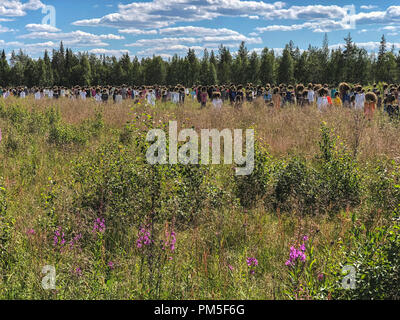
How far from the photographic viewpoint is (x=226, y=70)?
6619 cm

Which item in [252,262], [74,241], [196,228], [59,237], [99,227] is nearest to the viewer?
[252,262]

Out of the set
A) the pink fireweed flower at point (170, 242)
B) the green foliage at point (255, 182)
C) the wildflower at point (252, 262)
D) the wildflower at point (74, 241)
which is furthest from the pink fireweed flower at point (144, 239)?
the green foliage at point (255, 182)

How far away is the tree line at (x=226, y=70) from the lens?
200 ft

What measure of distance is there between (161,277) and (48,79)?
7988 cm

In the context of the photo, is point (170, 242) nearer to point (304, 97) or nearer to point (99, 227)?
point (99, 227)

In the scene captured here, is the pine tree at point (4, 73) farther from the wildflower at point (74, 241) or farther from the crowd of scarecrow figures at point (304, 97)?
the wildflower at point (74, 241)

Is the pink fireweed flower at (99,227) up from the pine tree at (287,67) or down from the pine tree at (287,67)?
down

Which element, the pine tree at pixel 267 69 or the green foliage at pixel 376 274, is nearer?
the green foliage at pixel 376 274

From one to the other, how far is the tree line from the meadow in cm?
5616

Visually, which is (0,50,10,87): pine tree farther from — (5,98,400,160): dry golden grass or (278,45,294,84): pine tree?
(5,98,400,160): dry golden grass

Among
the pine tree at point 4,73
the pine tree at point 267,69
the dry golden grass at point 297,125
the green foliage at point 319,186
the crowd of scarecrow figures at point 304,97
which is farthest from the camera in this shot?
the pine tree at point 4,73

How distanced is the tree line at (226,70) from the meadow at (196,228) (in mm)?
56163

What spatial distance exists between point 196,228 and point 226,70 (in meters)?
63.9

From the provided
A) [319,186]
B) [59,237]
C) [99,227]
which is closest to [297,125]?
[319,186]
